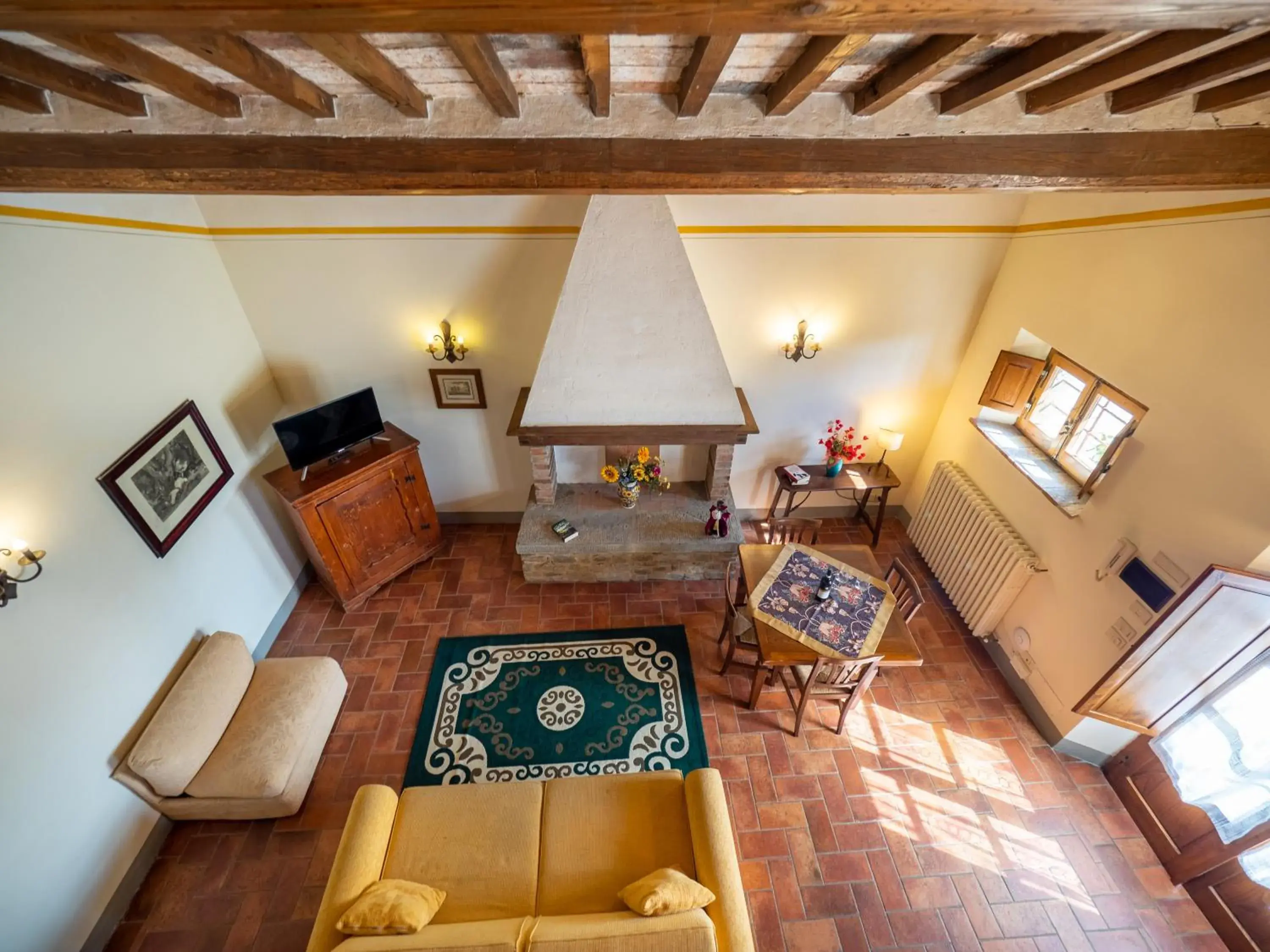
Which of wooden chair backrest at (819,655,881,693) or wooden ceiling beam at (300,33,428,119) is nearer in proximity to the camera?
wooden ceiling beam at (300,33,428,119)

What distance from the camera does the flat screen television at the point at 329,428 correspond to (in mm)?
3502

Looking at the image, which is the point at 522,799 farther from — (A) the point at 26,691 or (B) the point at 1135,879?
(B) the point at 1135,879

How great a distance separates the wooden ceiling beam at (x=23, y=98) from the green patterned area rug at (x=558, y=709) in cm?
341

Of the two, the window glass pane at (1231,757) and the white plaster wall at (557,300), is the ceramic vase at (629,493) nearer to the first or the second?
the white plaster wall at (557,300)

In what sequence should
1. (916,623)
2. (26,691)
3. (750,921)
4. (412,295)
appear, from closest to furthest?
(26,691) < (750,921) < (412,295) < (916,623)

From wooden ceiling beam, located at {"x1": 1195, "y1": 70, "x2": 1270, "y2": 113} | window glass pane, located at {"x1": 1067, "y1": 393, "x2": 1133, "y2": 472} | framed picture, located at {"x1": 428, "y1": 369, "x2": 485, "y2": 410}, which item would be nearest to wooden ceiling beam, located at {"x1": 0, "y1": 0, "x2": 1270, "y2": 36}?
wooden ceiling beam, located at {"x1": 1195, "y1": 70, "x2": 1270, "y2": 113}

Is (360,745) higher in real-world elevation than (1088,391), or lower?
lower

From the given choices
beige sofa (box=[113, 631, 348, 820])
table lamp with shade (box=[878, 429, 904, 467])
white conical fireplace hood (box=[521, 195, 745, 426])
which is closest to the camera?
beige sofa (box=[113, 631, 348, 820])

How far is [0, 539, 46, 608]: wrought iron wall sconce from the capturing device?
2074 millimetres

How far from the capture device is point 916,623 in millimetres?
4152

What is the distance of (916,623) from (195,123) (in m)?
5.20

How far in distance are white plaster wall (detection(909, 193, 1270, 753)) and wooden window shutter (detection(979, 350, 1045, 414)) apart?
183mm

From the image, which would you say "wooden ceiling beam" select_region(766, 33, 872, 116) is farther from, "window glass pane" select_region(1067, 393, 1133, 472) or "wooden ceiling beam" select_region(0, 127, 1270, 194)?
"window glass pane" select_region(1067, 393, 1133, 472)

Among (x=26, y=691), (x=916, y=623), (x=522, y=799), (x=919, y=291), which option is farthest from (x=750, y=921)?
(x=919, y=291)
